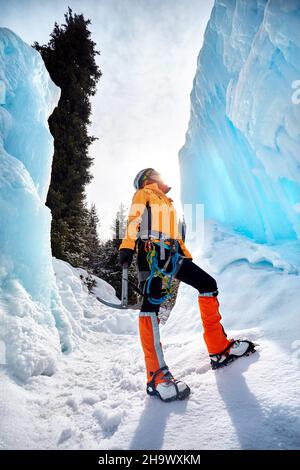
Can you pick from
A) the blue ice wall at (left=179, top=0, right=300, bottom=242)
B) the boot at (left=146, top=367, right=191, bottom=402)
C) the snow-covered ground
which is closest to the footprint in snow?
the snow-covered ground

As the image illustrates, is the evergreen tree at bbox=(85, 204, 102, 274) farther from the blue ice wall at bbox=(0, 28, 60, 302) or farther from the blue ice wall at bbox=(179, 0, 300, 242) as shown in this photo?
the blue ice wall at bbox=(0, 28, 60, 302)

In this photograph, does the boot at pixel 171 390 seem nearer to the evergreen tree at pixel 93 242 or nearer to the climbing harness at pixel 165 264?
the climbing harness at pixel 165 264

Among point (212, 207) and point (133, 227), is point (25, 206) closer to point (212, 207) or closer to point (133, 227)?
point (133, 227)

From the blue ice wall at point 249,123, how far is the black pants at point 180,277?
10.1 feet

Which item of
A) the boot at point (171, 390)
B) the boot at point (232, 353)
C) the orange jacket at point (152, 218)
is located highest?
the orange jacket at point (152, 218)

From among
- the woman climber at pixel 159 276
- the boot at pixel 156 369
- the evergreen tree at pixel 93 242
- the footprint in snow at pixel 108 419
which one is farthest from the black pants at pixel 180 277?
the evergreen tree at pixel 93 242

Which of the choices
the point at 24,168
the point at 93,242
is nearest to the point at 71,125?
the point at 24,168

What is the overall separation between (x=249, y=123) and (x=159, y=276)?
4446mm

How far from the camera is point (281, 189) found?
498 centimetres

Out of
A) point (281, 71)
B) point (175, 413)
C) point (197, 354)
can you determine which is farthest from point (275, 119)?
point (175, 413)

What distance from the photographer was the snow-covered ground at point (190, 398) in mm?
1371

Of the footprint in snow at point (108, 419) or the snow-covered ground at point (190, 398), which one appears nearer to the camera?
the snow-covered ground at point (190, 398)

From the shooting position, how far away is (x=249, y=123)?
17.2ft

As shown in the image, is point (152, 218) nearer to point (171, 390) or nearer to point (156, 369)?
point (156, 369)
